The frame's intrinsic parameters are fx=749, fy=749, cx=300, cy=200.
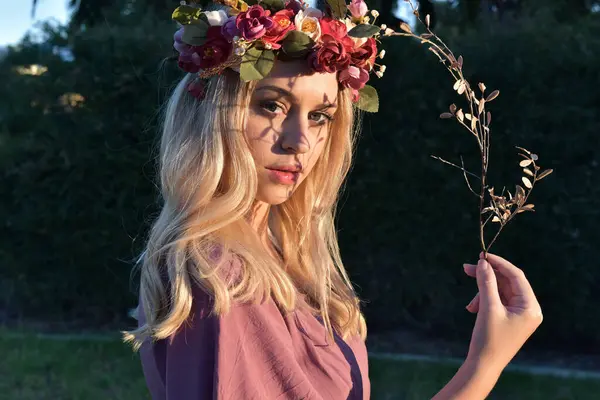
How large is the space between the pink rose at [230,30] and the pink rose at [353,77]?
0.99 ft

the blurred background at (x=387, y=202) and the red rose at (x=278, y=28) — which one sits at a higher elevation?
the red rose at (x=278, y=28)

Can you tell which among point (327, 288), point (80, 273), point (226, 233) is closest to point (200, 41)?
point (226, 233)

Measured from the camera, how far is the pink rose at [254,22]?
1817 millimetres

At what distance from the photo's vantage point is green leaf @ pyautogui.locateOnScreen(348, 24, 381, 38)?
1.97 m

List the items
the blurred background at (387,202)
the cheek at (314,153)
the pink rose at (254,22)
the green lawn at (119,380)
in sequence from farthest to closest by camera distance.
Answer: the blurred background at (387,202)
the green lawn at (119,380)
the cheek at (314,153)
the pink rose at (254,22)

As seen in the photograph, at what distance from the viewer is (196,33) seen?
75.8 inches

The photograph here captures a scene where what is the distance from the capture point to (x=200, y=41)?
1.91m

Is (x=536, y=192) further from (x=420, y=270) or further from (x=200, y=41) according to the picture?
(x=200, y=41)

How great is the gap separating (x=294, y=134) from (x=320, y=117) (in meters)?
0.14

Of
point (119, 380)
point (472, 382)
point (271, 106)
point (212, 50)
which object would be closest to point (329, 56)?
point (271, 106)

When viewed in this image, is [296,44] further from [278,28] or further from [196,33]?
[196,33]

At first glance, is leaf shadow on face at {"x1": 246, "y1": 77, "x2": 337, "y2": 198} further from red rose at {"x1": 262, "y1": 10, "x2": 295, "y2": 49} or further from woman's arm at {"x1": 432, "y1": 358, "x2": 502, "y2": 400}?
woman's arm at {"x1": 432, "y1": 358, "x2": 502, "y2": 400}

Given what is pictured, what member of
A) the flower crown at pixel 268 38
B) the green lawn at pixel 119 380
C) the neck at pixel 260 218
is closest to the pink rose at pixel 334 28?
the flower crown at pixel 268 38

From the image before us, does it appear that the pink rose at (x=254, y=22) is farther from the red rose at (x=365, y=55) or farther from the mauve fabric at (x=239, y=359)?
the mauve fabric at (x=239, y=359)
